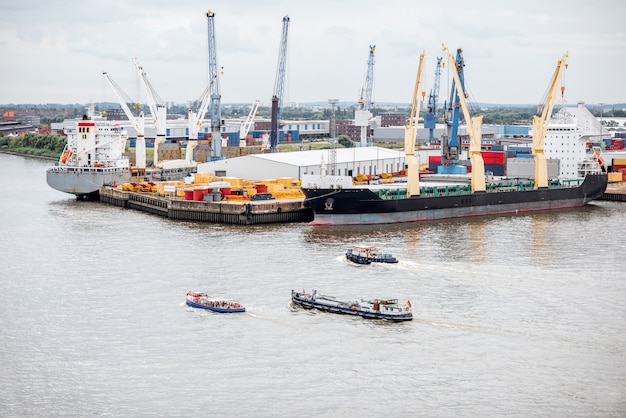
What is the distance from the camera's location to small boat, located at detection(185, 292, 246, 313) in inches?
840

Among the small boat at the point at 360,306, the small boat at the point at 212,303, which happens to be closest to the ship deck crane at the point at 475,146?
the small boat at the point at 360,306

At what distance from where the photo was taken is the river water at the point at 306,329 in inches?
647

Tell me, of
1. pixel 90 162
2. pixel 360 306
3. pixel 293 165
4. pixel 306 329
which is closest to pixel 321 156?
pixel 293 165

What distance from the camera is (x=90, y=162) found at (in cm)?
4669

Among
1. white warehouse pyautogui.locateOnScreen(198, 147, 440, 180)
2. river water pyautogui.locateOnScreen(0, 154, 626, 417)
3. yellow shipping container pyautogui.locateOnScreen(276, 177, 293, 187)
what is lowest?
river water pyautogui.locateOnScreen(0, 154, 626, 417)

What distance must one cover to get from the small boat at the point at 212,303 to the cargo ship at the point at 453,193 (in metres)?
13.4

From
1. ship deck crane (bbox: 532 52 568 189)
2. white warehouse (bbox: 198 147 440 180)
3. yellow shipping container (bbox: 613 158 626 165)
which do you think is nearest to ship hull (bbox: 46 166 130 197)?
white warehouse (bbox: 198 147 440 180)

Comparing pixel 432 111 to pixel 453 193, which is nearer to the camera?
pixel 453 193

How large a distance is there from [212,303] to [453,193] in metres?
20.0

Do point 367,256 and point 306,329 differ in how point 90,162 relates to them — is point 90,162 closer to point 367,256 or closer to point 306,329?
point 367,256

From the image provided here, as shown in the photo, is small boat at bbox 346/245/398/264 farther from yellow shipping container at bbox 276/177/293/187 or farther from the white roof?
yellow shipping container at bbox 276/177/293/187

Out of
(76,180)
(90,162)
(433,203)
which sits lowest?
(433,203)

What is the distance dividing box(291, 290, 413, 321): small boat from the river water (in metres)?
0.33

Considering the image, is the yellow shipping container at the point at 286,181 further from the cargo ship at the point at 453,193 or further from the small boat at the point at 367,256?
the small boat at the point at 367,256
